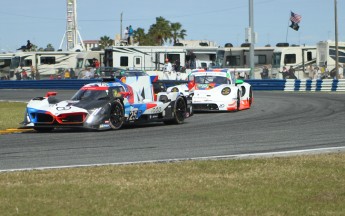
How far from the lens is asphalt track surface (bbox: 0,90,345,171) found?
1252 centimetres

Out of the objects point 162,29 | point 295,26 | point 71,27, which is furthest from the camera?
Result: point 162,29

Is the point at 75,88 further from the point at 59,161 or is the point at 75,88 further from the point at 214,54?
the point at 59,161

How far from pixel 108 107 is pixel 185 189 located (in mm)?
9044

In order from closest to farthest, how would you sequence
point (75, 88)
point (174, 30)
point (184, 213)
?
point (184, 213) → point (75, 88) → point (174, 30)

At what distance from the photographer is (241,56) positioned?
5019cm

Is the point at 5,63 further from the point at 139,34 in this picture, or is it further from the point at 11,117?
the point at 139,34

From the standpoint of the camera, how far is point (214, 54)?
4988cm

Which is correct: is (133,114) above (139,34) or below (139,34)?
below

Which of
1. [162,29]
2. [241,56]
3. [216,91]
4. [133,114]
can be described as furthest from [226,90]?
[162,29]

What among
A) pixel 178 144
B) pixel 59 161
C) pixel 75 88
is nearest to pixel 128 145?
pixel 178 144

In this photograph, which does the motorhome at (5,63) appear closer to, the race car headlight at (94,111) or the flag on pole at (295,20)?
the flag on pole at (295,20)

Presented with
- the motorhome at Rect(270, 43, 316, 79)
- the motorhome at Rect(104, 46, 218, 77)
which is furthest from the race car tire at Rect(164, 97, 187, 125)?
the motorhome at Rect(270, 43, 316, 79)

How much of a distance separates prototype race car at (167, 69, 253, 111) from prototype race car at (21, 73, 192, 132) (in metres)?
3.21

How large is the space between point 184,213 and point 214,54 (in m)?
42.8
